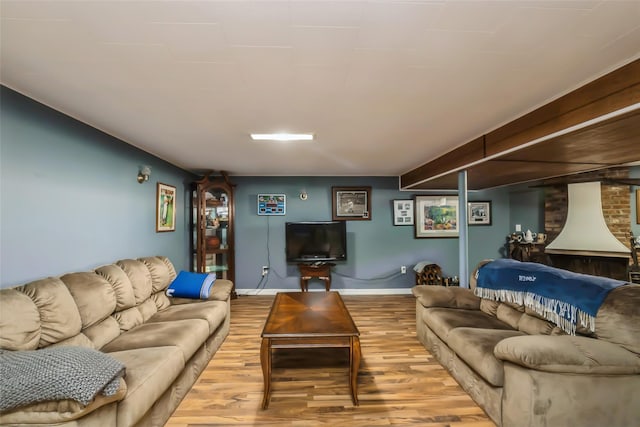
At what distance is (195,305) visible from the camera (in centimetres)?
290

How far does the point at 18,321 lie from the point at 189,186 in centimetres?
354

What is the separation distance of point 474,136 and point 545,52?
1509mm

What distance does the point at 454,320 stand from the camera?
8.19ft

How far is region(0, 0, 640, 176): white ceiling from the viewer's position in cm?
117

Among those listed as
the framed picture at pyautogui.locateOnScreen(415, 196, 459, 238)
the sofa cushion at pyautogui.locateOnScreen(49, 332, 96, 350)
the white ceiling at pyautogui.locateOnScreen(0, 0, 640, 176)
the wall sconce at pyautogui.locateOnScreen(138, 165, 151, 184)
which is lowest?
the sofa cushion at pyautogui.locateOnScreen(49, 332, 96, 350)

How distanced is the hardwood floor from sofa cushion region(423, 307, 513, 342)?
14.2 inches

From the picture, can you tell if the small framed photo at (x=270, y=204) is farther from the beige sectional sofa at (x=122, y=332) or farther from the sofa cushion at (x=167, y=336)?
the sofa cushion at (x=167, y=336)

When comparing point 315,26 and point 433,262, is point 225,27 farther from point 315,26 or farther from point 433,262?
point 433,262

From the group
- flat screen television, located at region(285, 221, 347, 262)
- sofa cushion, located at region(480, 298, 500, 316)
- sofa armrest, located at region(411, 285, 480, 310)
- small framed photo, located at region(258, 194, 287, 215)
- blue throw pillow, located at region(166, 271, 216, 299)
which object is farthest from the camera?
small framed photo, located at region(258, 194, 287, 215)

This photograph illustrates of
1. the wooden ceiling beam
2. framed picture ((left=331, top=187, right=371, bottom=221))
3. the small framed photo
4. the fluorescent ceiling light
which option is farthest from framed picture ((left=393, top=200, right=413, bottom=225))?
the fluorescent ceiling light

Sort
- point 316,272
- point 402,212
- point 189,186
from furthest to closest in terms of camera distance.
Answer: point 402,212 → point 189,186 → point 316,272

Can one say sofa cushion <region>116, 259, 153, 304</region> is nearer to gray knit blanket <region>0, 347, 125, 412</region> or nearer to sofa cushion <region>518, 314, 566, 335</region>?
gray knit blanket <region>0, 347, 125, 412</region>

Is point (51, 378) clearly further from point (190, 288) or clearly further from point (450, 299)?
point (450, 299)

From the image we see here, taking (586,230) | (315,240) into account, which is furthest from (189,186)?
(586,230)
